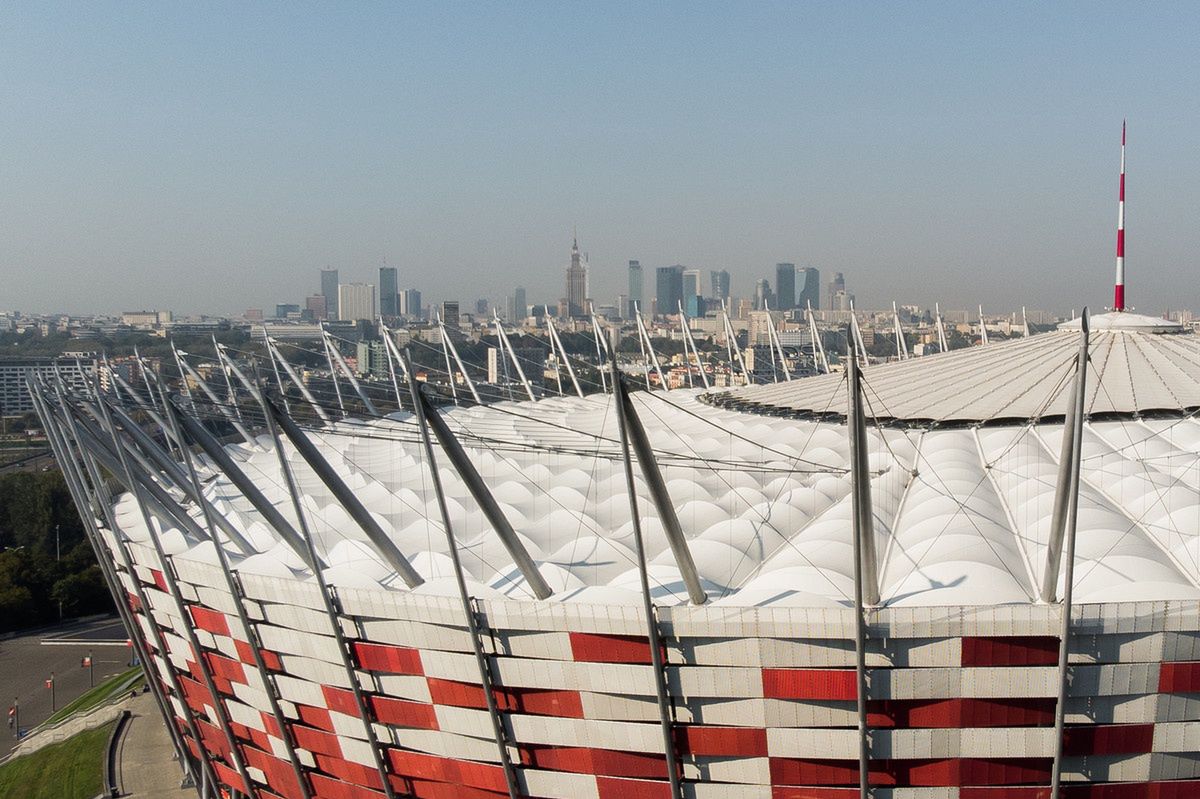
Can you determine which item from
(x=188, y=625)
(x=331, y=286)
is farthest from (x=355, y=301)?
(x=188, y=625)

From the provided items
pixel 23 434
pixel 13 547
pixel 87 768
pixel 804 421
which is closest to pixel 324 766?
pixel 804 421

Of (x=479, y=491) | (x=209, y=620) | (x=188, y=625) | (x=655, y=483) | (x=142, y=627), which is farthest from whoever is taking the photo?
(x=142, y=627)

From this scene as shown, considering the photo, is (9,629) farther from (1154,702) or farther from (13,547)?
(1154,702)

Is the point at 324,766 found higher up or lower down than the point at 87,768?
A: higher up

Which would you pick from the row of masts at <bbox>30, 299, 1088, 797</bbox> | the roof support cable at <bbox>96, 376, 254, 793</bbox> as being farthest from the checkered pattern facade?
the roof support cable at <bbox>96, 376, 254, 793</bbox>

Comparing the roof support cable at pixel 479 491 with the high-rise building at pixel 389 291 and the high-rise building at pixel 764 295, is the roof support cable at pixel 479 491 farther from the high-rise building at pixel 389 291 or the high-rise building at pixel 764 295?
the high-rise building at pixel 389 291

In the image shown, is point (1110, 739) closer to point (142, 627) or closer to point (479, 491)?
point (479, 491)
